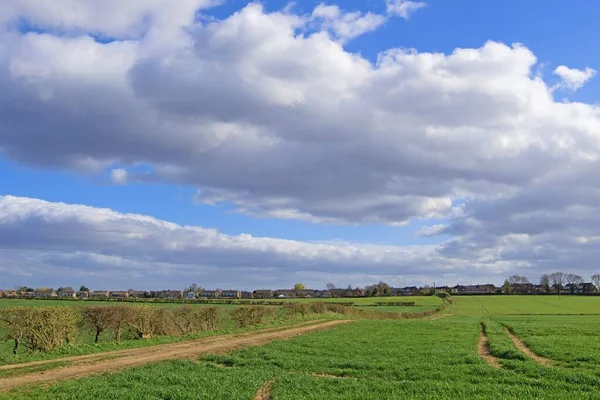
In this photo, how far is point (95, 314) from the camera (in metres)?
32.4

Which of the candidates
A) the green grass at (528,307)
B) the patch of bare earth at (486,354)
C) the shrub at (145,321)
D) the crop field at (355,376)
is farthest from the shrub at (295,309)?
the green grass at (528,307)

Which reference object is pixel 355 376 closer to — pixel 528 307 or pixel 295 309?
pixel 295 309

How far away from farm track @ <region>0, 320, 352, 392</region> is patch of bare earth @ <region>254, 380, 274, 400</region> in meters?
6.76

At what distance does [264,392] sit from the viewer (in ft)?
56.0

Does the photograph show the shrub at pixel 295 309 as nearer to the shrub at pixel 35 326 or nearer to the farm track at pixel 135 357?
the farm track at pixel 135 357

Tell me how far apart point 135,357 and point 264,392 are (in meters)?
10.3

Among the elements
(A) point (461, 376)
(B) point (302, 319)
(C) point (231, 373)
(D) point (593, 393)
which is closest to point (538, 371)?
(A) point (461, 376)

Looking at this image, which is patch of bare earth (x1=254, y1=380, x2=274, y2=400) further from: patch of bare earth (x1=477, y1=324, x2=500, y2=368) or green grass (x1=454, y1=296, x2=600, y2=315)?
green grass (x1=454, y1=296, x2=600, y2=315)

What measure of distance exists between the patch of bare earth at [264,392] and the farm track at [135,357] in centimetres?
676

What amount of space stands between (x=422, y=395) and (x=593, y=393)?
16.5ft

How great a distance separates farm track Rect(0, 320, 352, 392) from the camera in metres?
18.7

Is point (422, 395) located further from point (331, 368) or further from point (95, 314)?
point (95, 314)

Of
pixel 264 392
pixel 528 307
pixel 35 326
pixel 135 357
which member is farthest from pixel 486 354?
pixel 528 307

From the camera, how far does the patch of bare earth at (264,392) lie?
16.3 metres
